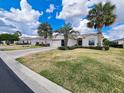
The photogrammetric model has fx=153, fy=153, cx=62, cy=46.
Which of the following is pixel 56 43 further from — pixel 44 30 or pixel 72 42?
pixel 44 30

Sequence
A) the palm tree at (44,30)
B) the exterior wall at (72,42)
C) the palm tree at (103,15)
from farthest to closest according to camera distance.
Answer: the palm tree at (44,30) → the exterior wall at (72,42) → the palm tree at (103,15)

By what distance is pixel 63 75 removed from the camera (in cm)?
932

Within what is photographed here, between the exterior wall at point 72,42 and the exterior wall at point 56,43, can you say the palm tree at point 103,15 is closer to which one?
the exterior wall at point 72,42

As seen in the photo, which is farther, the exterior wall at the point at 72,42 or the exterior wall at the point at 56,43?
the exterior wall at the point at 56,43

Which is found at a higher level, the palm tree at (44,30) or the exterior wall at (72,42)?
the palm tree at (44,30)

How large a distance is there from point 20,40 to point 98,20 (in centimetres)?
6578

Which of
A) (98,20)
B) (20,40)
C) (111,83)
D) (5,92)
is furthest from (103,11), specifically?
(20,40)

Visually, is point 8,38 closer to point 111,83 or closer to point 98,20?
point 98,20

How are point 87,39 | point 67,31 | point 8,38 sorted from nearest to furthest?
point 67,31, point 87,39, point 8,38

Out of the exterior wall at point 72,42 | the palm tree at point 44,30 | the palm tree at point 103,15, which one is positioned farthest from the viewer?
the palm tree at point 44,30

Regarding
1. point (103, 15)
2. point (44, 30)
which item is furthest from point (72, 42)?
point (103, 15)

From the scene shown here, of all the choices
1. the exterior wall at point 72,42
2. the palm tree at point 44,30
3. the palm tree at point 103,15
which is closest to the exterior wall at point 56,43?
the palm tree at point 44,30

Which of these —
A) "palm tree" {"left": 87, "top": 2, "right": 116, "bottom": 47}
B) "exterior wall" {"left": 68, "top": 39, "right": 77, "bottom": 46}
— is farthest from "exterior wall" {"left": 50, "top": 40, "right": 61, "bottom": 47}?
"palm tree" {"left": 87, "top": 2, "right": 116, "bottom": 47}

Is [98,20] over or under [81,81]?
over
